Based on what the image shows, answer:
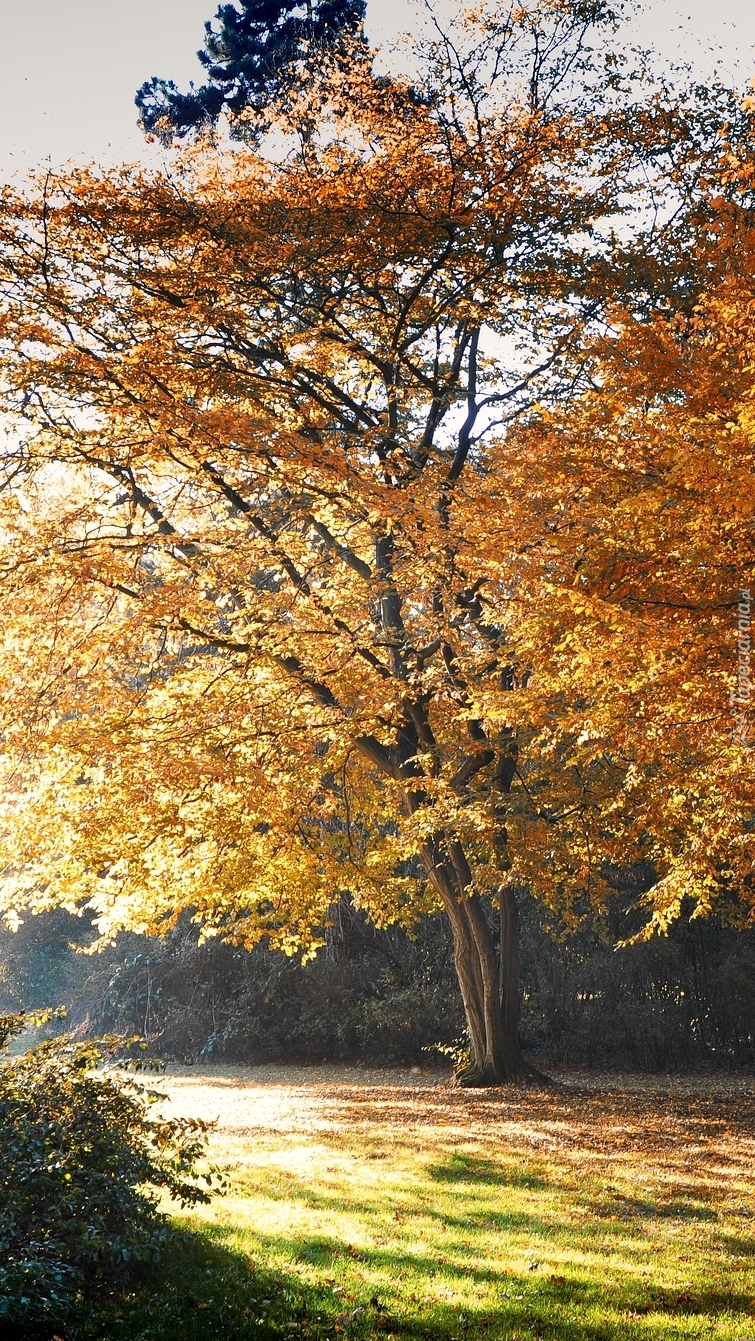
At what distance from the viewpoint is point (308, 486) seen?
10164 millimetres

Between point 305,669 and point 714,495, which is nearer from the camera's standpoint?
point 714,495

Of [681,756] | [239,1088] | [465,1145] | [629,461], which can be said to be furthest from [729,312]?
[239,1088]

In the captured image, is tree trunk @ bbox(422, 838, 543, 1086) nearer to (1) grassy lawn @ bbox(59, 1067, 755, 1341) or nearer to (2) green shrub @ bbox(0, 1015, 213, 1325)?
(1) grassy lawn @ bbox(59, 1067, 755, 1341)

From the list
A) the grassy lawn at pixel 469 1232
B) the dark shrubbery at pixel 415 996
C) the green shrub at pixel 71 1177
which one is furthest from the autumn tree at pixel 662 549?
the dark shrubbery at pixel 415 996

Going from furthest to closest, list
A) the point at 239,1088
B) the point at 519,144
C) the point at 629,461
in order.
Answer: the point at 239,1088 < the point at 519,144 < the point at 629,461

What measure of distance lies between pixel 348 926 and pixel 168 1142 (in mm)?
14011

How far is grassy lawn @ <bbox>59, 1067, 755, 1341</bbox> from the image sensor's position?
5223 millimetres

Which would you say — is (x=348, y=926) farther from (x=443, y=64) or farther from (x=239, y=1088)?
(x=443, y=64)

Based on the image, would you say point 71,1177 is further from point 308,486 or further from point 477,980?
point 477,980

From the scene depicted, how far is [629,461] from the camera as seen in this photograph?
813 cm

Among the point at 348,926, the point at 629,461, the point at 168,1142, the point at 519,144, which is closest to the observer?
the point at 168,1142

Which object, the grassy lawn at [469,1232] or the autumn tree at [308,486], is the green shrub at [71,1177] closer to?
the grassy lawn at [469,1232]

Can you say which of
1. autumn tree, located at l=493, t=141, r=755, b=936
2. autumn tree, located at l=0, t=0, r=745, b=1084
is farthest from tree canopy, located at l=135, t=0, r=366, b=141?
autumn tree, located at l=493, t=141, r=755, b=936

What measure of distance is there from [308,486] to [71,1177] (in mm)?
6490
